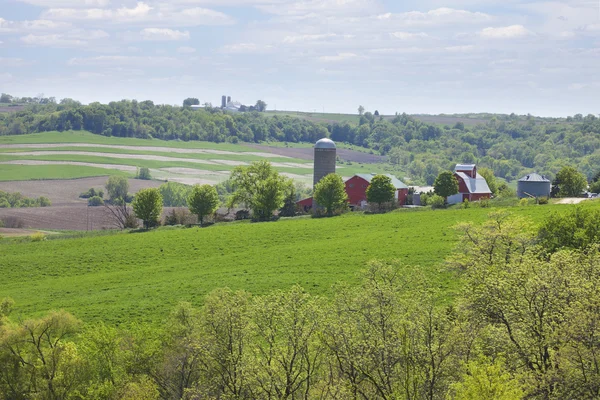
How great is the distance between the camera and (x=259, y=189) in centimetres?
9438

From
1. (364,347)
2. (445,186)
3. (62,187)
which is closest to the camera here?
(364,347)

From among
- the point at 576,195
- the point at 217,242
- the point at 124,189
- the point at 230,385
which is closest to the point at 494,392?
the point at 230,385

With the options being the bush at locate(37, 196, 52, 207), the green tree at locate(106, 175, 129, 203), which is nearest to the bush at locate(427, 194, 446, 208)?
the bush at locate(37, 196, 52, 207)

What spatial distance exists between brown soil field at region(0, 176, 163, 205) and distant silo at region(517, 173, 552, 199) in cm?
9293

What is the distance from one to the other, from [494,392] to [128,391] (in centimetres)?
1805

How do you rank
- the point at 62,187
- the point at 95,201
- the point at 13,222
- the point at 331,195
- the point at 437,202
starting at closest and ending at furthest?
1. the point at 437,202
2. the point at 331,195
3. the point at 13,222
4. the point at 95,201
5. the point at 62,187

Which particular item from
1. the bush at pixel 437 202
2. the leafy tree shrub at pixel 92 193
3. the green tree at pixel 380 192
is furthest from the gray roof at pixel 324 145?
the leafy tree shrub at pixel 92 193

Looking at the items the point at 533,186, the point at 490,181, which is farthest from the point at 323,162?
the point at 533,186

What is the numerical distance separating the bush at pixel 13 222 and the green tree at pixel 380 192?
60.4 meters

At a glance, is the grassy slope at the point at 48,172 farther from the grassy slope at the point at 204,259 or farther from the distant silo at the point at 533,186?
the distant silo at the point at 533,186

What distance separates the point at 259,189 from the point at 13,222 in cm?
5035

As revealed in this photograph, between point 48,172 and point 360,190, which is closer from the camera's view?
point 360,190

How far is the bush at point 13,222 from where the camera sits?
12225 cm

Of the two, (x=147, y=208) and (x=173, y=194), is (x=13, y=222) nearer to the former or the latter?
(x=147, y=208)
